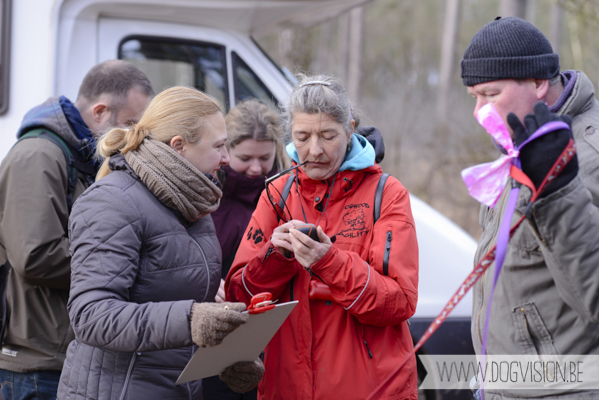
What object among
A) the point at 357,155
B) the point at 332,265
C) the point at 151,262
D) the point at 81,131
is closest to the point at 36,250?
the point at 81,131

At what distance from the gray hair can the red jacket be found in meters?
0.25

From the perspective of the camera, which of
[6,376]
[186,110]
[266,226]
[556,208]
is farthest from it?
[6,376]

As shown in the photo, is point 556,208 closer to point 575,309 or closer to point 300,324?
point 575,309

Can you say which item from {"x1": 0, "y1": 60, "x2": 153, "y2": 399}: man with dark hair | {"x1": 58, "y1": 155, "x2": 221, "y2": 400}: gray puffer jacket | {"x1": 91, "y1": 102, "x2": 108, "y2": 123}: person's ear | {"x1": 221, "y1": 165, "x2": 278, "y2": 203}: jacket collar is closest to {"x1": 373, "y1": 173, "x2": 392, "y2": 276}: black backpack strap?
{"x1": 58, "y1": 155, "x2": 221, "y2": 400}: gray puffer jacket

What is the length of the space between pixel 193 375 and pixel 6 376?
123 cm

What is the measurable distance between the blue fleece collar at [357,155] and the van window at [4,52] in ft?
6.77

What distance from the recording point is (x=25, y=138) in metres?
2.62

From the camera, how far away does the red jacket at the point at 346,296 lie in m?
2.06

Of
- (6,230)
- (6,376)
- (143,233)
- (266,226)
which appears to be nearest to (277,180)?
(266,226)

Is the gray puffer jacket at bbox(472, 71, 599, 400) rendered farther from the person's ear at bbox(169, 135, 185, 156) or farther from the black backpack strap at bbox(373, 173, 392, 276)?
the person's ear at bbox(169, 135, 185, 156)

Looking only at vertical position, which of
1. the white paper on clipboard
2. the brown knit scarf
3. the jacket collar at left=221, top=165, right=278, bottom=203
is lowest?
the white paper on clipboard

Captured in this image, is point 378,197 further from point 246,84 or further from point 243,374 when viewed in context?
point 246,84

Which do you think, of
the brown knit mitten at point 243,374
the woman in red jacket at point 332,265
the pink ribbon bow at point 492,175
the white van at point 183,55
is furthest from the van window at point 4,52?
the pink ribbon bow at point 492,175

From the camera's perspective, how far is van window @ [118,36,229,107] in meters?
3.80
